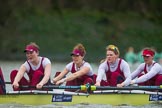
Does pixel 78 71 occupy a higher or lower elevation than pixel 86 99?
higher

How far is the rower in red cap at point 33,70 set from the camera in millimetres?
15234

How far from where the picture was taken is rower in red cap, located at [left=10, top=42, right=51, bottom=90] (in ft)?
50.0

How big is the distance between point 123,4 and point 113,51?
3834 centimetres

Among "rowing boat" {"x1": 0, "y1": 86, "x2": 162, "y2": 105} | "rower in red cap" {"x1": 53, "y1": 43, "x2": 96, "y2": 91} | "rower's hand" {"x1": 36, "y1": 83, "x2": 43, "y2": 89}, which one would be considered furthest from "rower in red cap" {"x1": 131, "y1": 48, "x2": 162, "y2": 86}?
"rower's hand" {"x1": 36, "y1": 83, "x2": 43, "y2": 89}

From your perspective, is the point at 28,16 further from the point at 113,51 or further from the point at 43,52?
the point at 113,51

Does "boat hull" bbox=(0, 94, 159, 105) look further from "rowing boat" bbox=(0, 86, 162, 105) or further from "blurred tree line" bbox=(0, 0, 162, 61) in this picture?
"blurred tree line" bbox=(0, 0, 162, 61)

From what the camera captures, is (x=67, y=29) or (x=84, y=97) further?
(x=67, y=29)

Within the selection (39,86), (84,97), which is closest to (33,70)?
(39,86)

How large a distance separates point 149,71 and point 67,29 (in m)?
32.6

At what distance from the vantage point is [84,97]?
15516mm

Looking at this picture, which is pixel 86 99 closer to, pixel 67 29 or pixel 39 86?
pixel 39 86

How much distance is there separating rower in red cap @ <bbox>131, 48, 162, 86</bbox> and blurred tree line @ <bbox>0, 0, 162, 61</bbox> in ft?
96.0

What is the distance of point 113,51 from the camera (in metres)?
15.8

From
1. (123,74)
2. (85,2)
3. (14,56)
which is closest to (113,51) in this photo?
(123,74)
